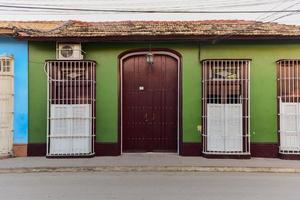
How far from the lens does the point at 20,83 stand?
11.9m

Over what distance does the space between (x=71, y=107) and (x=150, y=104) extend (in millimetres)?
2717

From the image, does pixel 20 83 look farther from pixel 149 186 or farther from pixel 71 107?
pixel 149 186

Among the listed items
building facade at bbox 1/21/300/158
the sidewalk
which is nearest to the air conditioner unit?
building facade at bbox 1/21/300/158

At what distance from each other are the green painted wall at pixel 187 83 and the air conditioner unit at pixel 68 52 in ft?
Result: 1.00

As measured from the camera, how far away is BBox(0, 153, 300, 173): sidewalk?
9.95 meters

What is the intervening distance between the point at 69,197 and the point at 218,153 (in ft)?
19.2

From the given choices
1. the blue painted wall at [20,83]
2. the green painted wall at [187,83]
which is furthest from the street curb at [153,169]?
the blue painted wall at [20,83]

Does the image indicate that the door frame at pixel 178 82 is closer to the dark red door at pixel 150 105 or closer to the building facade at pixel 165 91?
the building facade at pixel 165 91

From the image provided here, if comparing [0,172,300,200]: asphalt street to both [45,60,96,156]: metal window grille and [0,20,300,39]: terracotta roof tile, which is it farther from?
[0,20,300,39]: terracotta roof tile

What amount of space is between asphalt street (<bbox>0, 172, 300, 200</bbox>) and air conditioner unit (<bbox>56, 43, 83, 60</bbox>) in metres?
4.08

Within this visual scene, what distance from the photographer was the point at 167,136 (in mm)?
12336

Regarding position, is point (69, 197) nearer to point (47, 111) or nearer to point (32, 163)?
point (32, 163)

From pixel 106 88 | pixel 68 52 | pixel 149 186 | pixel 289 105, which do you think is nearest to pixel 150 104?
pixel 106 88

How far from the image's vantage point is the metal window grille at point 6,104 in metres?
11.6
